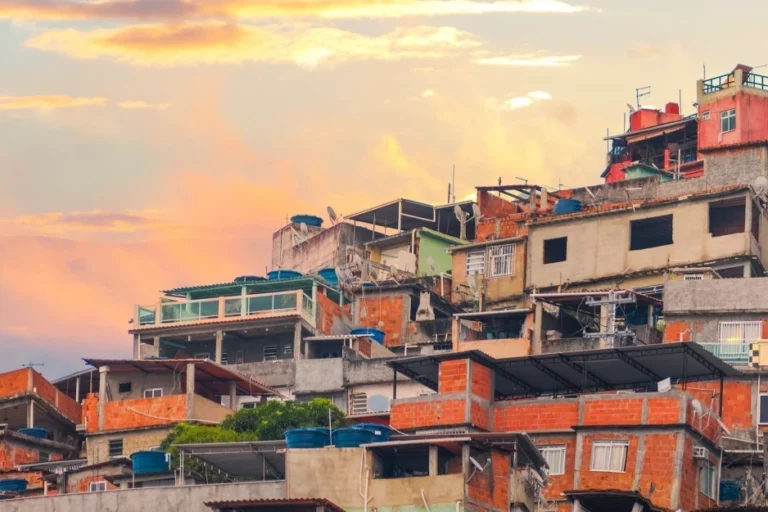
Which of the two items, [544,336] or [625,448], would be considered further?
[544,336]

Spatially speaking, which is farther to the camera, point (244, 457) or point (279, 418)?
point (279, 418)

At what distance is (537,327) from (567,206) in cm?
1163

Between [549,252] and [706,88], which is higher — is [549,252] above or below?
below

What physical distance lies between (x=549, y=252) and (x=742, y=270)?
8.64 meters

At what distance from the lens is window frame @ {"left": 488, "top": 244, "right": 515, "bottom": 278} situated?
70.8 m

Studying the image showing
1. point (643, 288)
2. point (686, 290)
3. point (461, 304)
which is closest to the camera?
point (686, 290)

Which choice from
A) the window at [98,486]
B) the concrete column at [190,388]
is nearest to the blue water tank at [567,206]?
the concrete column at [190,388]

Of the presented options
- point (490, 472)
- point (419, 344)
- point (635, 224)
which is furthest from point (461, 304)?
point (490, 472)

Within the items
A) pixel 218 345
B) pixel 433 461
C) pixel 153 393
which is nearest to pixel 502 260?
pixel 218 345

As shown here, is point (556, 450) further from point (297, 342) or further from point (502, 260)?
point (502, 260)

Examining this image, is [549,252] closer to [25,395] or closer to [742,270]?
[742,270]

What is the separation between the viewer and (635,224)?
66.9m

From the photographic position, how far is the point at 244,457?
165ft

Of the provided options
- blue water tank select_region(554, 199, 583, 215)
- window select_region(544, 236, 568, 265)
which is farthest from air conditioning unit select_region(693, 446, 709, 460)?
blue water tank select_region(554, 199, 583, 215)
